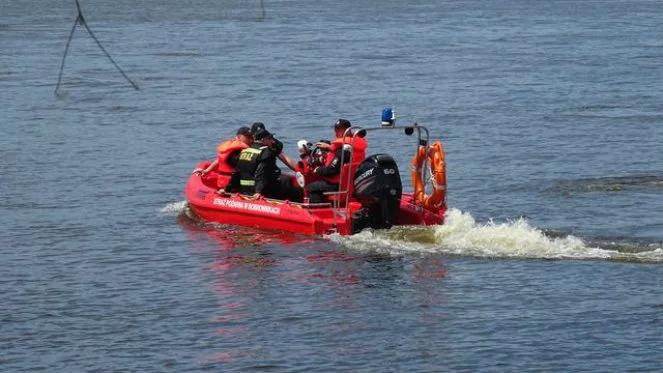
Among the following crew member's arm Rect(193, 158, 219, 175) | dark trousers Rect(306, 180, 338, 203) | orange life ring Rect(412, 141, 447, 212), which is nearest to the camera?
orange life ring Rect(412, 141, 447, 212)

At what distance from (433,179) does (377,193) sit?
799mm

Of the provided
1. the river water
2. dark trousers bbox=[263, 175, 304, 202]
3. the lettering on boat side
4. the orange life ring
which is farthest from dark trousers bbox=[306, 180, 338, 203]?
the orange life ring

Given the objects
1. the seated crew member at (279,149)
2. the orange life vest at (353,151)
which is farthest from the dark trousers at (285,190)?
the orange life vest at (353,151)

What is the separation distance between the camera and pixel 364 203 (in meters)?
17.9

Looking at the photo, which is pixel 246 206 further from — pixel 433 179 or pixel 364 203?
pixel 433 179

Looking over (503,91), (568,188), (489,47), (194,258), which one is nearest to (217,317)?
(194,258)

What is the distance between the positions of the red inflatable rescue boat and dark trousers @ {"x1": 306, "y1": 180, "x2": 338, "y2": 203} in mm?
81

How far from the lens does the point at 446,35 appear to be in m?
48.2

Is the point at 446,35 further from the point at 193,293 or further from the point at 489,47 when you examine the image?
the point at 193,293

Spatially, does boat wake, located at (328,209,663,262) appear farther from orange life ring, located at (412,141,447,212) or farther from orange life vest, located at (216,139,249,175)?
orange life vest, located at (216,139,249,175)

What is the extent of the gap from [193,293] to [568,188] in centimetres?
811

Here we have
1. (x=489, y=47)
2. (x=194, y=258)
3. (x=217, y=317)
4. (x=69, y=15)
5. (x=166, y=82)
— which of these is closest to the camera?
(x=217, y=317)

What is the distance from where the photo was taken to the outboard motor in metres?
17.6

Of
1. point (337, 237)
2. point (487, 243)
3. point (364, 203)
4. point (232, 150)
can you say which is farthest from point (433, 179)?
point (232, 150)
